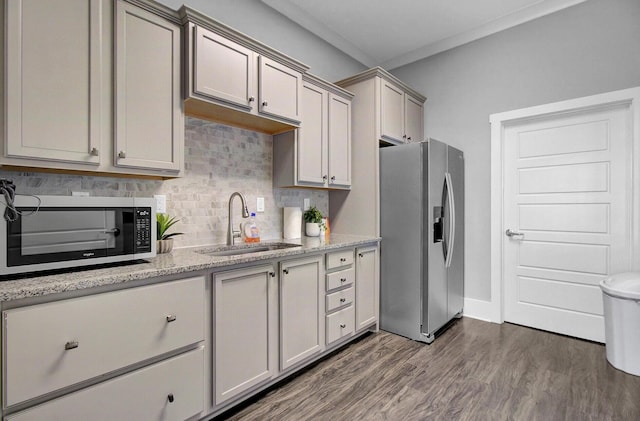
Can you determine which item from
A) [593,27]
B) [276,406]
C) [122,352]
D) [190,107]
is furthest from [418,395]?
[593,27]

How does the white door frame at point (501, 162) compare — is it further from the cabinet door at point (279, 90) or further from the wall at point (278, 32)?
the cabinet door at point (279, 90)

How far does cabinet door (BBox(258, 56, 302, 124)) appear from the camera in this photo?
225 centimetres

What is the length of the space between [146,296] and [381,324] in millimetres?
2271

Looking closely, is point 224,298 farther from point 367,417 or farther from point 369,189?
point 369,189

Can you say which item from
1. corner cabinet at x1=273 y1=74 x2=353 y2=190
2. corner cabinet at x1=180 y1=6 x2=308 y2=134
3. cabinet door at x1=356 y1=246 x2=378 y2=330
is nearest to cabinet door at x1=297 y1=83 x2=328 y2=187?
corner cabinet at x1=273 y1=74 x2=353 y2=190

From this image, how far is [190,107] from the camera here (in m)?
2.09

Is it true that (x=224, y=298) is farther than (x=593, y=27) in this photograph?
No

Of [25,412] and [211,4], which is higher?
[211,4]

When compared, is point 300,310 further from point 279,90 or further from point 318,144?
point 279,90

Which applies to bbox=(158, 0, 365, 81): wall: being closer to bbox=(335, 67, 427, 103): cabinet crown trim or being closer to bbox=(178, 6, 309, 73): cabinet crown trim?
bbox=(335, 67, 427, 103): cabinet crown trim

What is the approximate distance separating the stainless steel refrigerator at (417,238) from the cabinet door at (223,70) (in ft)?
4.77

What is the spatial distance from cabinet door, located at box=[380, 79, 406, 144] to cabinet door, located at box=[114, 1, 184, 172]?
6.17 ft

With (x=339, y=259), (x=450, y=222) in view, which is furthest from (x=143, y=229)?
(x=450, y=222)

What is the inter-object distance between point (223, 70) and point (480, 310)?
10.9 ft
